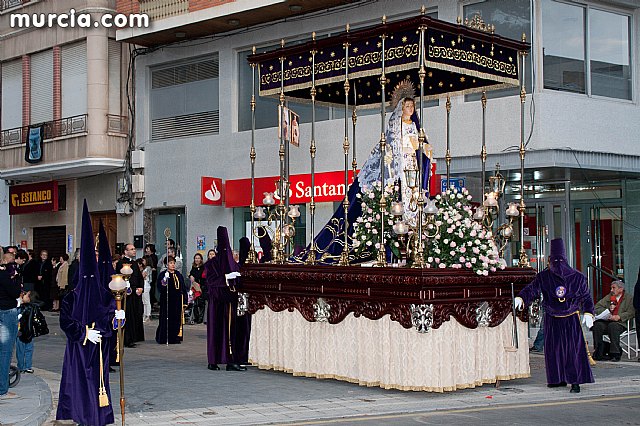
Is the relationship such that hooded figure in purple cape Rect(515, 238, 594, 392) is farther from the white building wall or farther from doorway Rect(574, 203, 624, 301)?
doorway Rect(574, 203, 624, 301)

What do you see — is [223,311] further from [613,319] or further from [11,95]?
[11,95]

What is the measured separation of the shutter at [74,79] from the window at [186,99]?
192 centimetres

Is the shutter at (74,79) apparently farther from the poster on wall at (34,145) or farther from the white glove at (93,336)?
the white glove at (93,336)

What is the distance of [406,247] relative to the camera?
12344mm

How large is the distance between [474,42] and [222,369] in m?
6.03

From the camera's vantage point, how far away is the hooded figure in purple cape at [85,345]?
9633mm

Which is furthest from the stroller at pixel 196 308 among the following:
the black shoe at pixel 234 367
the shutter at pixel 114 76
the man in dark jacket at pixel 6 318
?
the man in dark jacket at pixel 6 318

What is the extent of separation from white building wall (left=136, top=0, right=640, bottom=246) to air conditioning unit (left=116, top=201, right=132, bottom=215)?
2.01 feet

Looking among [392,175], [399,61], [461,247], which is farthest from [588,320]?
[399,61]

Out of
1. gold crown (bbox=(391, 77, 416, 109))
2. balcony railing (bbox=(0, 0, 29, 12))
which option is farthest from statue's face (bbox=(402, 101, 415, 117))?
balcony railing (bbox=(0, 0, 29, 12))

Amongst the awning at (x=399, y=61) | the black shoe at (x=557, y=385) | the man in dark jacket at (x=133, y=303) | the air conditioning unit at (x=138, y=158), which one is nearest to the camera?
the black shoe at (x=557, y=385)

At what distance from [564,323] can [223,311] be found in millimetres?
5112

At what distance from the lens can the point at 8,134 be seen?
95.0ft

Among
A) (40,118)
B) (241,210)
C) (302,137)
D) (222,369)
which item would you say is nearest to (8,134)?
(40,118)
